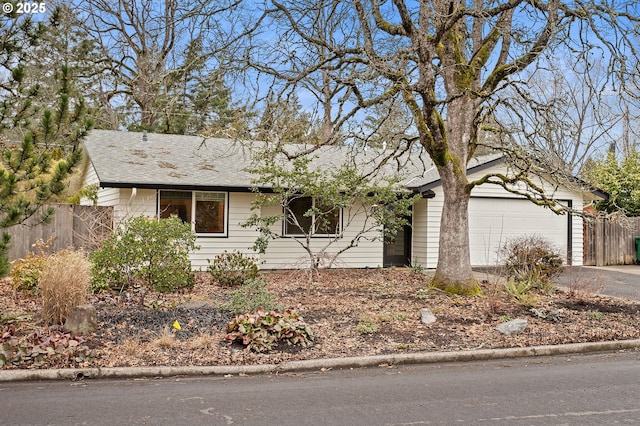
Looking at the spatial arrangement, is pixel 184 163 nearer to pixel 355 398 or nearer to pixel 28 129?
pixel 28 129

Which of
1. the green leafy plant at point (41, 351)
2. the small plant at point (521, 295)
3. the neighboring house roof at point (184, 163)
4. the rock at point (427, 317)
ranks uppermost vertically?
the neighboring house roof at point (184, 163)

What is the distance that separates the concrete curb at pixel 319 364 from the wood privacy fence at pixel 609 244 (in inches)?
468

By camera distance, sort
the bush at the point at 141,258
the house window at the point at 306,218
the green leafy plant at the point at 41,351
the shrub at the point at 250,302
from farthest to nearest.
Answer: the house window at the point at 306,218 < the bush at the point at 141,258 < the shrub at the point at 250,302 < the green leafy plant at the point at 41,351

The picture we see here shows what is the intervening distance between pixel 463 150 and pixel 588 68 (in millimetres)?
2760

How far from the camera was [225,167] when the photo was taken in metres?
15.7

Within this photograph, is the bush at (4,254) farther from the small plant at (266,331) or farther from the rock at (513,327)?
the rock at (513,327)

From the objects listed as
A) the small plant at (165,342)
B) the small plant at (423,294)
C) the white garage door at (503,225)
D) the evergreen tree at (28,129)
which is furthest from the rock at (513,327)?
the white garage door at (503,225)

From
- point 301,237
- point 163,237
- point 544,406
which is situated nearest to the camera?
point 544,406

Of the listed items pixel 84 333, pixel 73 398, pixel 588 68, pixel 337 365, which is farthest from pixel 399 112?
pixel 73 398

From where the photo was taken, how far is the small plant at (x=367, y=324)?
771cm

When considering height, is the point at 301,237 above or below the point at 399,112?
below

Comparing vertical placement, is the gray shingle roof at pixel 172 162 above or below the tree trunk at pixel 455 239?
above

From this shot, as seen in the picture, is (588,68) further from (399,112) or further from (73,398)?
(73,398)

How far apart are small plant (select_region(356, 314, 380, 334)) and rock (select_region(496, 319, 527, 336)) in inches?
70.2
